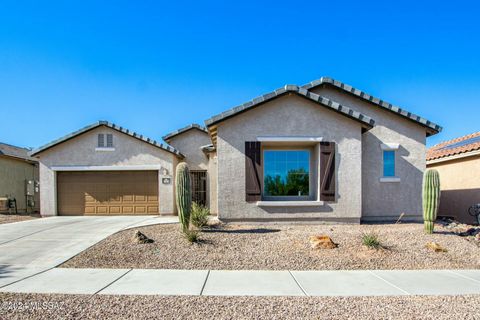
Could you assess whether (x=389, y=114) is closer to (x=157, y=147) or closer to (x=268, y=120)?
(x=268, y=120)

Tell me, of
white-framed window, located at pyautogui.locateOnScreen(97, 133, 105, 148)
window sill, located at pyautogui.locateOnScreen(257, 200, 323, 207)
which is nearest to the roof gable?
window sill, located at pyautogui.locateOnScreen(257, 200, 323, 207)

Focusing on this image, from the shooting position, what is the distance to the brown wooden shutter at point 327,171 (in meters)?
10.7

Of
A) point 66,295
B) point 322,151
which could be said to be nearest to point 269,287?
point 66,295

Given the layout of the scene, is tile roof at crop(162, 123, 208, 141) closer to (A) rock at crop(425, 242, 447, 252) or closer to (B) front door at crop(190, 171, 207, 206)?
(B) front door at crop(190, 171, 207, 206)

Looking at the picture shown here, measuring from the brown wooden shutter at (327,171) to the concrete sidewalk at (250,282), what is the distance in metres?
4.38

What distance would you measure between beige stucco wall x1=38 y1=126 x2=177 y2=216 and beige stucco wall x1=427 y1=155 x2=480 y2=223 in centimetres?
1444

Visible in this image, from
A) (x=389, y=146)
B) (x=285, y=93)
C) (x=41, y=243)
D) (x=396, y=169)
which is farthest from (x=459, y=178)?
(x=41, y=243)

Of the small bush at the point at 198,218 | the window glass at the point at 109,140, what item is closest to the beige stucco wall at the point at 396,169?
the small bush at the point at 198,218

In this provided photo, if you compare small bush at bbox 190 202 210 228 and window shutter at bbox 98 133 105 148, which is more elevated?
window shutter at bbox 98 133 105 148

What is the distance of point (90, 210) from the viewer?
1456 centimetres

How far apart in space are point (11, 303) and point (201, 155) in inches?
492

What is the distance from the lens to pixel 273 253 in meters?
7.45

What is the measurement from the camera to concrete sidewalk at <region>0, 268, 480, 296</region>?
5.20 metres

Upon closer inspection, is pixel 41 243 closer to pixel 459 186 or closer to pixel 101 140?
pixel 101 140
